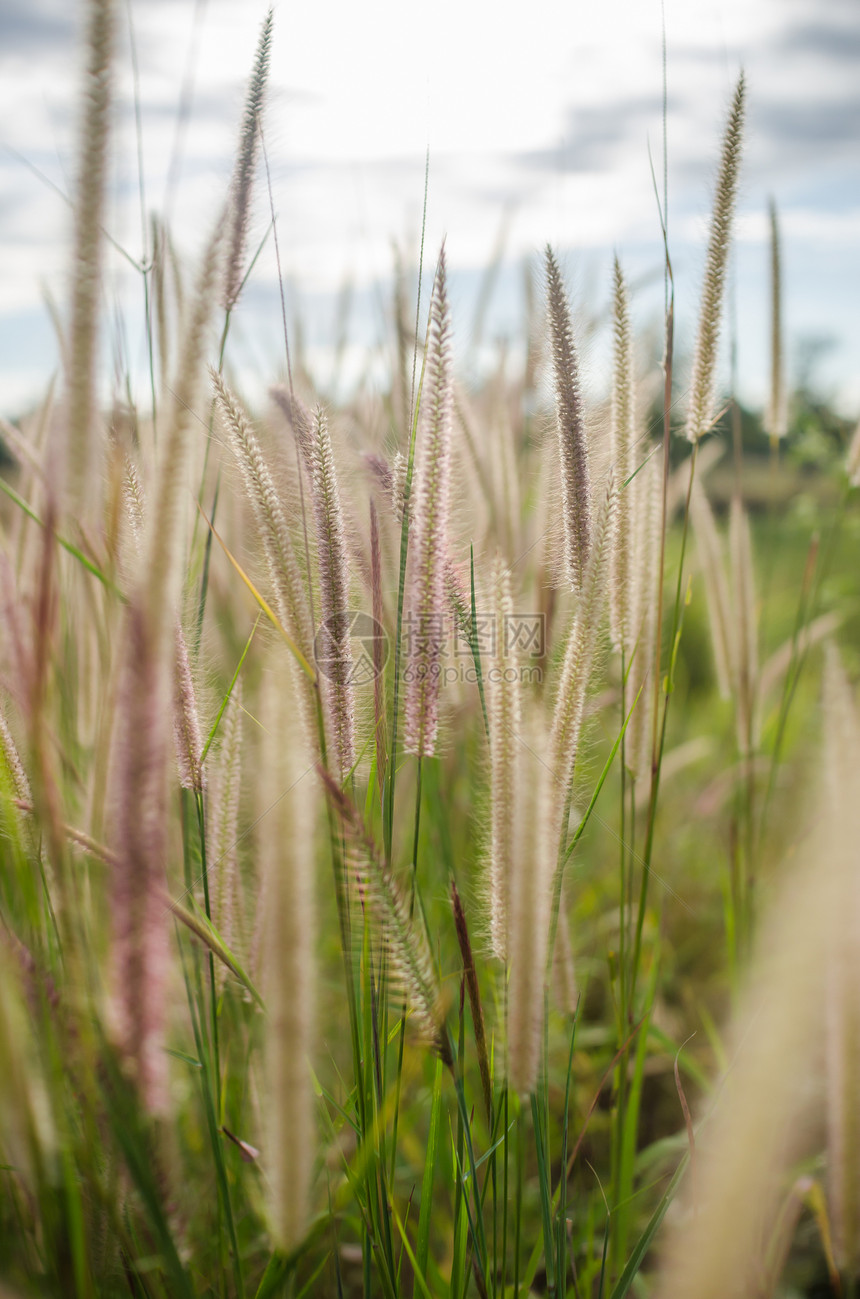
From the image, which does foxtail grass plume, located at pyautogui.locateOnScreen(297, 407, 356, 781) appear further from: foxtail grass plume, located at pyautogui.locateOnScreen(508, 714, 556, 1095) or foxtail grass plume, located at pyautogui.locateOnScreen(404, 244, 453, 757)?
foxtail grass plume, located at pyautogui.locateOnScreen(508, 714, 556, 1095)

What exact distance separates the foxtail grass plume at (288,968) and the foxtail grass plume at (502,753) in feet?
1.04

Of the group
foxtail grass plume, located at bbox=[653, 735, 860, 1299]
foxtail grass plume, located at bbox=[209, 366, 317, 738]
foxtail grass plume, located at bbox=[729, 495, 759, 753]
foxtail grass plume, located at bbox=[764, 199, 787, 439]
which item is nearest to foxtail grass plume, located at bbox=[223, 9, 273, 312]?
foxtail grass plume, located at bbox=[209, 366, 317, 738]

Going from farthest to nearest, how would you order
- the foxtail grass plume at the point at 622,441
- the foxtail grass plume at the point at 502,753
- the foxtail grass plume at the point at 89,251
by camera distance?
1. the foxtail grass plume at the point at 622,441
2. the foxtail grass plume at the point at 502,753
3. the foxtail grass plume at the point at 89,251

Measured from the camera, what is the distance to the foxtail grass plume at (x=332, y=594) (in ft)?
3.24

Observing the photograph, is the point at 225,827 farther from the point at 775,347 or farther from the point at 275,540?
the point at 775,347

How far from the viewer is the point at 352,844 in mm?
825

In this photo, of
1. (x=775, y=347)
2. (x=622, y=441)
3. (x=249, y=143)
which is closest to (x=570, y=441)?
(x=622, y=441)

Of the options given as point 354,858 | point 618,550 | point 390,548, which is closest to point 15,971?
point 354,858

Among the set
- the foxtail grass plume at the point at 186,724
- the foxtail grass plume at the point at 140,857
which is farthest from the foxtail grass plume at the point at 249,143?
the foxtail grass plume at the point at 140,857

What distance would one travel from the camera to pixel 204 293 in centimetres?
62

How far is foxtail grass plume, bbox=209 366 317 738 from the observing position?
972mm

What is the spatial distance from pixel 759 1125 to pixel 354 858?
462 mm

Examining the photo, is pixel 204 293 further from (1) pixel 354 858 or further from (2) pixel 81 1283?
(2) pixel 81 1283

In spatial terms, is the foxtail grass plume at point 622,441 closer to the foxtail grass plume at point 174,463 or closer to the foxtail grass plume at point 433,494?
the foxtail grass plume at point 433,494
